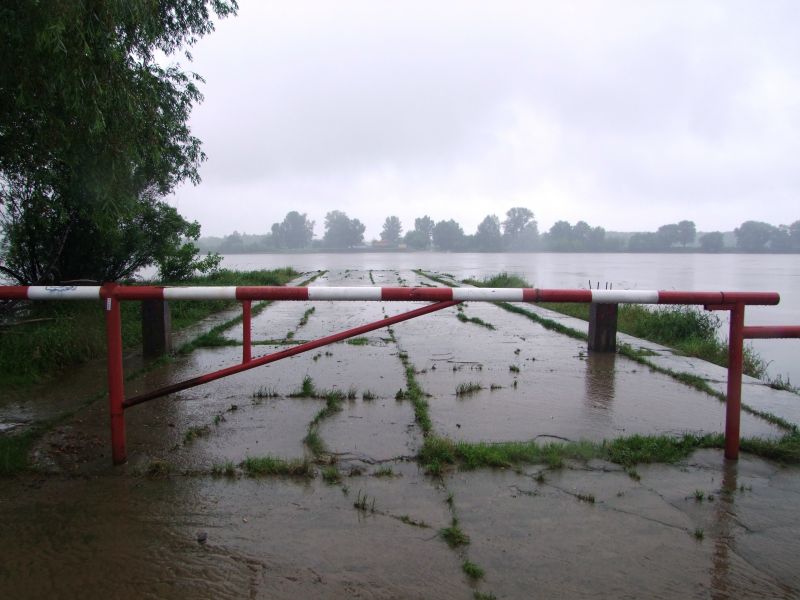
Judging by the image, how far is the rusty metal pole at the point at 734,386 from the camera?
369cm

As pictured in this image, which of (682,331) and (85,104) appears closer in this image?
(85,104)

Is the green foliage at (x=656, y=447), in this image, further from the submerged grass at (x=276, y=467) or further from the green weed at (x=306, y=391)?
the green weed at (x=306, y=391)

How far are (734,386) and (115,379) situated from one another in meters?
3.88

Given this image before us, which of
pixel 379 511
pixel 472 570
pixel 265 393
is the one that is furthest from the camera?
pixel 265 393

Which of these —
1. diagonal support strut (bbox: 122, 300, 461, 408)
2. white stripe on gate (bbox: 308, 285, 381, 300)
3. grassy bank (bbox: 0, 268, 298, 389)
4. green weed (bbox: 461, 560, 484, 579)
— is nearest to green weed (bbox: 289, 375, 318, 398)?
diagonal support strut (bbox: 122, 300, 461, 408)

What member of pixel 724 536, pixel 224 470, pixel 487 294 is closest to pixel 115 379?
pixel 224 470

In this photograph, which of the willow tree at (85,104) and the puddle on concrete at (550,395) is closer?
the willow tree at (85,104)

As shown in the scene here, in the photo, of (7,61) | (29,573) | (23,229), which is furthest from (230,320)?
(29,573)

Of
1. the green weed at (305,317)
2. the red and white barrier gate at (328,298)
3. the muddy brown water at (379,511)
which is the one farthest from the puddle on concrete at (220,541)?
the green weed at (305,317)

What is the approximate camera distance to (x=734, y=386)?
3.71 meters

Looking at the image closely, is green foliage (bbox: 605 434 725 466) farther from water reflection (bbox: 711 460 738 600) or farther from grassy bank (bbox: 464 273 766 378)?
grassy bank (bbox: 464 273 766 378)

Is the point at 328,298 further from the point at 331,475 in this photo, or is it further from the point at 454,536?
the point at 454,536

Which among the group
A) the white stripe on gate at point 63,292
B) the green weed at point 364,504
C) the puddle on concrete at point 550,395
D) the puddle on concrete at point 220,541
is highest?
the white stripe on gate at point 63,292

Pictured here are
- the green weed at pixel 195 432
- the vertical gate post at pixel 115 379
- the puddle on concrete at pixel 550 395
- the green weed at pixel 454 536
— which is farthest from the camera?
the puddle on concrete at pixel 550 395
